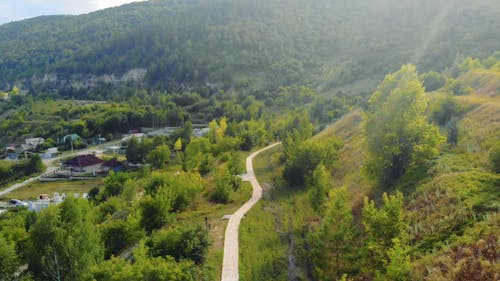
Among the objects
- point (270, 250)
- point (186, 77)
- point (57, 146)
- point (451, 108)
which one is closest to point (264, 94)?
point (186, 77)

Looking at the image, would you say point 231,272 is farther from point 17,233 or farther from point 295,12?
point 295,12

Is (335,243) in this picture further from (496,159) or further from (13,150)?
(13,150)

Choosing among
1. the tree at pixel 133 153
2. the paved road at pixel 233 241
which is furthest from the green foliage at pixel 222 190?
the tree at pixel 133 153

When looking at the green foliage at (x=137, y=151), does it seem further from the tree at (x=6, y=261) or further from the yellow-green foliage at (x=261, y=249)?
the tree at (x=6, y=261)

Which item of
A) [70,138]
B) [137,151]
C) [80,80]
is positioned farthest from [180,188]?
[80,80]

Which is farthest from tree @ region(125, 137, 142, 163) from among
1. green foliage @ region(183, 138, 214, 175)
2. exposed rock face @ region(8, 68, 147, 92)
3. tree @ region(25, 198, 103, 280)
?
exposed rock face @ region(8, 68, 147, 92)

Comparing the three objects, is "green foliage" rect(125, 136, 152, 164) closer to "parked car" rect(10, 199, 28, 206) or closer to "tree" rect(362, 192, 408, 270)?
"parked car" rect(10, 199, 28, 206)
